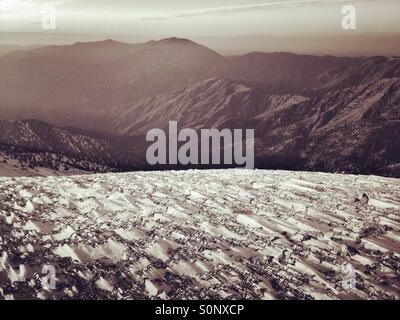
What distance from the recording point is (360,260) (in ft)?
100

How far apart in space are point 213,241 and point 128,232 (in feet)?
20.6

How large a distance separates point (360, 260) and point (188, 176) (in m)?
27.0

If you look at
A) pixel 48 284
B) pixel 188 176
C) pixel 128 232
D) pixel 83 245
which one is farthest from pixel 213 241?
pixel 188 176

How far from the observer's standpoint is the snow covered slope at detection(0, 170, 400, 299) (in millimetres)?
26844

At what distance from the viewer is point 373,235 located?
113ft

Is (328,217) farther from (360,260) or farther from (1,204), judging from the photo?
(1,204)

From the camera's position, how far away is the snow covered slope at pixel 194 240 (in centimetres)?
2684

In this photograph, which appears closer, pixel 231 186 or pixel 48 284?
pixel 48 284

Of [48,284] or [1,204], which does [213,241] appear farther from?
[1,204]

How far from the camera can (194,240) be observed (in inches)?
1286
